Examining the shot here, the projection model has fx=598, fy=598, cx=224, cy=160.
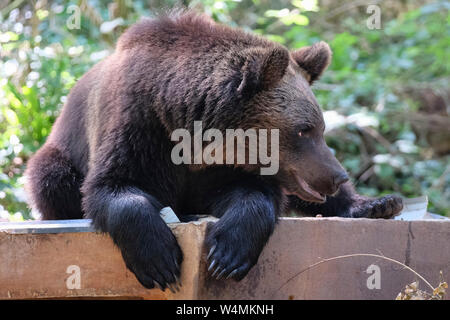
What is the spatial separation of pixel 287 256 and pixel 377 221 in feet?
2.00

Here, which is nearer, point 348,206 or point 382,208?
point 382,208

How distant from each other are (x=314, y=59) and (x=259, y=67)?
0.85 meters

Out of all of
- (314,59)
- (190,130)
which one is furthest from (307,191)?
(314,59)

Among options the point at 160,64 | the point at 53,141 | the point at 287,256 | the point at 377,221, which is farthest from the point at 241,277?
the point at 53,141

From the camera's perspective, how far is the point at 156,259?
129 inches

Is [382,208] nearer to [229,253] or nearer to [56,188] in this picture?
[229,253]

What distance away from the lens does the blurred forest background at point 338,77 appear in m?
7.22

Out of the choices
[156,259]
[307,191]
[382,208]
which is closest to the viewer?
[156,259]

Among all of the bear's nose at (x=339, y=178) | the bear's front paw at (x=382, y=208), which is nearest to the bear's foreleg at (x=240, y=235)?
the bear's nose at (x=339, y=178)

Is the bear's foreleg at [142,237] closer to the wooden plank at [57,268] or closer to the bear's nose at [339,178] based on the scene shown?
the wooden plank at [57,268]

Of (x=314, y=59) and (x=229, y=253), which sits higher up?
(x=314, y=59)

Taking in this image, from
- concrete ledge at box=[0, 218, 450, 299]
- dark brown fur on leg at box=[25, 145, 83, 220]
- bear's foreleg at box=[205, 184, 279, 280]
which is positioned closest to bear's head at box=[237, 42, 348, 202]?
bear's foreleg at box=[205, 184, 279, 280]

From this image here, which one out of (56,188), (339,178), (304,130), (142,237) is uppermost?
(304,130)

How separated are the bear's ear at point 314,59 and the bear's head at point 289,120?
455mm
